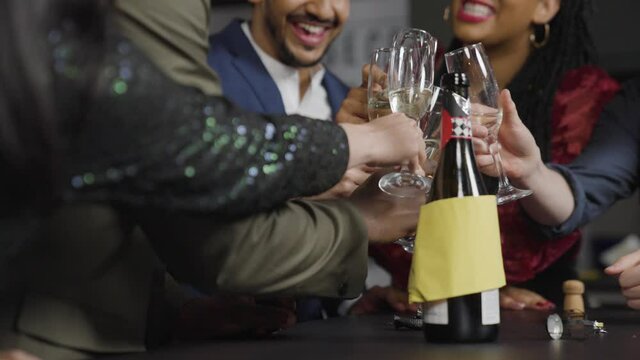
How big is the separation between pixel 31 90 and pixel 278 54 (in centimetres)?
130

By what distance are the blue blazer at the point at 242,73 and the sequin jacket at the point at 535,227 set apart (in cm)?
41

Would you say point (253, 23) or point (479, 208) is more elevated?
point (479, 208)

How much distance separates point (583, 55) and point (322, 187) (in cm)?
116

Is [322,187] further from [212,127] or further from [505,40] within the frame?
[505,40]

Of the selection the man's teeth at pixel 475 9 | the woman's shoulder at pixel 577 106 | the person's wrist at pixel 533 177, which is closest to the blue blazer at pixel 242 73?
the man's teeth at pixel 475 9

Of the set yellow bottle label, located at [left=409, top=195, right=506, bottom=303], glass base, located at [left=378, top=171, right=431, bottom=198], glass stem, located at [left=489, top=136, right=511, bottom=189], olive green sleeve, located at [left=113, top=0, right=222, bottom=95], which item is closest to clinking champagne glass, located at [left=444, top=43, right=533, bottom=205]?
glass stem, located at [left=489, top=136, right=511, bottom=189]

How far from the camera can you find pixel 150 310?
867 mm

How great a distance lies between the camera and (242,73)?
184 centimetres

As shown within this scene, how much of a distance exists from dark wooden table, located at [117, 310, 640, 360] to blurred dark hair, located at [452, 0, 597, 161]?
0.67m

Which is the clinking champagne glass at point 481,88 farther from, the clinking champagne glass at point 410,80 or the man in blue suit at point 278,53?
the man in blue suit at point 278,53

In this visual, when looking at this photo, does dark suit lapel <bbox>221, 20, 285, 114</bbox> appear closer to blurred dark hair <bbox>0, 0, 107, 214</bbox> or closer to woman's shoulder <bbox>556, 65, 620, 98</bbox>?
woman's shoulder <bbox>556, 65, 620, 98</bbox>

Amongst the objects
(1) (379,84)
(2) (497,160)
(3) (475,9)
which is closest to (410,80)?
(1) (379,84)

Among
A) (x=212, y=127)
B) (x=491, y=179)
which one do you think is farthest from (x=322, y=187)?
(x=491, y=179)

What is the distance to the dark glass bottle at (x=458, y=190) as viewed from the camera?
0.87 m
